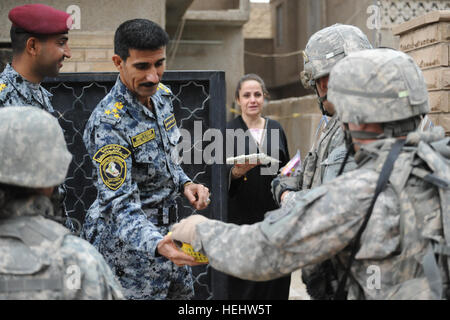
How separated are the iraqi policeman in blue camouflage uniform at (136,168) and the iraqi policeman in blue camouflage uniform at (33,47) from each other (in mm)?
360

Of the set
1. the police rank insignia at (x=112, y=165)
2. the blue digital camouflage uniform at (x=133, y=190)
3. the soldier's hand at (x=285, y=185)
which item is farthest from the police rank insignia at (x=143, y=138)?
the soldier's hand at (x=285, y=185)

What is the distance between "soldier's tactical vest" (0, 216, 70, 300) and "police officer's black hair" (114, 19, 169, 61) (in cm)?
129

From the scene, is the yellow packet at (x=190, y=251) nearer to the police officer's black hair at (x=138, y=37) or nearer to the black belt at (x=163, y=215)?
the black belt at (x=163, y=215)

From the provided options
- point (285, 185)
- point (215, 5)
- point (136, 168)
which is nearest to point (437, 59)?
point (285, 185)

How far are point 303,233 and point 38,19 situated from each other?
1.91 meters

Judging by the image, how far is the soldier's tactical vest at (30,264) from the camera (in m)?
1.80

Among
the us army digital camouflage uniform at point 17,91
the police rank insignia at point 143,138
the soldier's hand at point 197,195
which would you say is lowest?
the soldier's hand at point 197,195

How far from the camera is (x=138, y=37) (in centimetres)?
285

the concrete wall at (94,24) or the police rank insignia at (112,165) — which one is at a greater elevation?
the concrete wall at (94,24)

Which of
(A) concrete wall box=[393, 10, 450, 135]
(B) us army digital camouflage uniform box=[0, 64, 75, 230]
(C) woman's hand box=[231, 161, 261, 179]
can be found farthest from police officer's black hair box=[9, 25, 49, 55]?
(A) concrete wall box=[393, 10, 450, 135]

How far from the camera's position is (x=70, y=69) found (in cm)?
569

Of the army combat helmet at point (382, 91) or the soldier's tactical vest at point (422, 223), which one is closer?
the soldier's tactical vest at point (422, 223)

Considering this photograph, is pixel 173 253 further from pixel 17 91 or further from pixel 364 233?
pixel 17 91

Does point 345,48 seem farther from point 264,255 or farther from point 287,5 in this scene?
point 287,5
